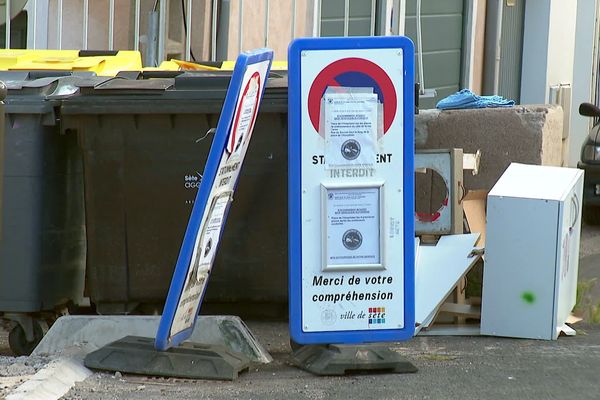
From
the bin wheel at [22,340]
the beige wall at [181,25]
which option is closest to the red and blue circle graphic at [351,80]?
the bin wheel at [22,340]

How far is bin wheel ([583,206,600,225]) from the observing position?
1400cm

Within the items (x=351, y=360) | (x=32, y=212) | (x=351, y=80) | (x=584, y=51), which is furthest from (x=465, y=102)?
(x=584, y=51)

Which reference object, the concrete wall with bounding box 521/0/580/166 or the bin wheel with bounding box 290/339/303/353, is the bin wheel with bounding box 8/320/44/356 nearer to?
the bin wheel with bounding box 290/339/303/353

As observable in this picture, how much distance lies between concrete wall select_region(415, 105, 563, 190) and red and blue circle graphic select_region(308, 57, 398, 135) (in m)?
2.23

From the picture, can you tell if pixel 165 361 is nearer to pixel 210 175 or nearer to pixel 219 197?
pixel 219 197

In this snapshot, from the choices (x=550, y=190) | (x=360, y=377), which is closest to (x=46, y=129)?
(x=360, y=377)

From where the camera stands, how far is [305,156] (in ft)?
18.8

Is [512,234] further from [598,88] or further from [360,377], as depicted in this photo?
[598,88]

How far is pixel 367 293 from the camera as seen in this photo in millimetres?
5809

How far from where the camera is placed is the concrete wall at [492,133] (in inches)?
314

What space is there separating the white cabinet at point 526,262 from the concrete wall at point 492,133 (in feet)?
3.00

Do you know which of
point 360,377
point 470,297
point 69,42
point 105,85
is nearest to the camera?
point 360,377

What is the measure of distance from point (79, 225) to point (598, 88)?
1634cm

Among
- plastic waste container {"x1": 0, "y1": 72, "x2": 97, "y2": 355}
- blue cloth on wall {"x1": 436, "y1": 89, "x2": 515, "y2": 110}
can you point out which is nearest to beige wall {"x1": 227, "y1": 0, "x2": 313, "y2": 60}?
blue cloth on wall {"x1": 436, "y1": 89, "x2": 515, "y2": 110}
